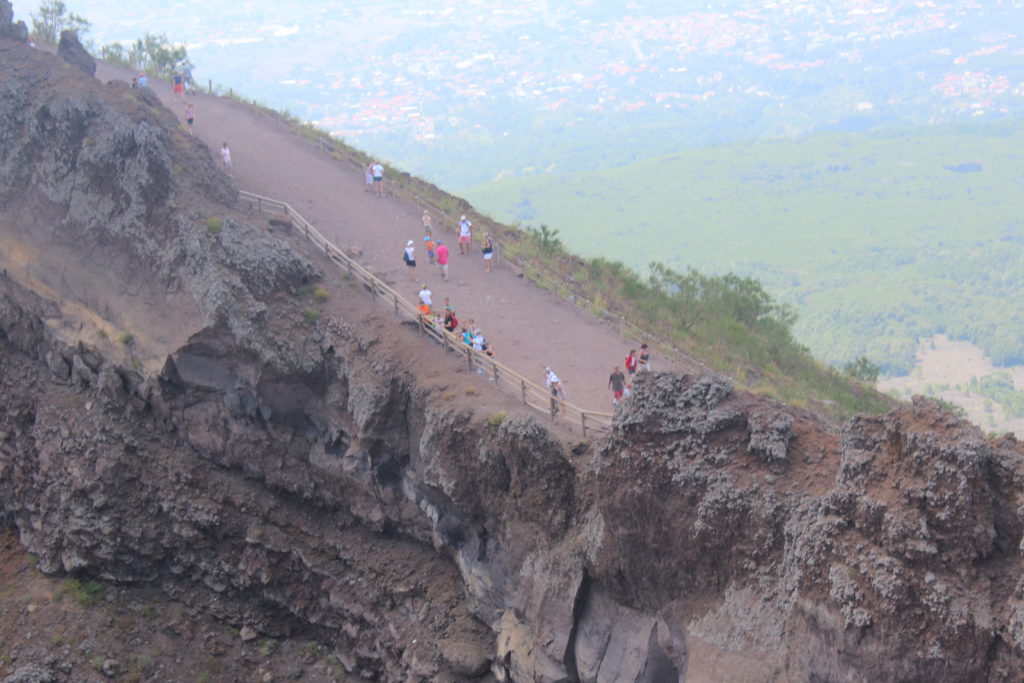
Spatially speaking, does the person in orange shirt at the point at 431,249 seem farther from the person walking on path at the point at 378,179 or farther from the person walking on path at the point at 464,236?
the person walking on path at the point at 378,179

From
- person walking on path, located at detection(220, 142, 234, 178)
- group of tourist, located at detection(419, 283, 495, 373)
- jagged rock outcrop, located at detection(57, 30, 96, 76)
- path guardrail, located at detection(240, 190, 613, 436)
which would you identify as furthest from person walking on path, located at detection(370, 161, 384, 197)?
jagged rock outcrop, located at detection(57, 30, 96, 76)

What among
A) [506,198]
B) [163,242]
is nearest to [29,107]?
[163,242]

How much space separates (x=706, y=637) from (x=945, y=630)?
4.07 m

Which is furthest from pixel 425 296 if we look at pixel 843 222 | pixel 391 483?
pixel 843 222

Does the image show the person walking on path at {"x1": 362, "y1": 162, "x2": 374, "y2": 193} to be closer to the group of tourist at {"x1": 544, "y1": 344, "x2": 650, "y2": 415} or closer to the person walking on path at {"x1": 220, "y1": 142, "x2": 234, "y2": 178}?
the person walking on path at {"x1": 220, "y1": 142, "x2": 234, "y2": 178}

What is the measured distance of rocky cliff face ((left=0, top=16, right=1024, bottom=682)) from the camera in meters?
14.6

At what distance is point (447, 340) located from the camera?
23719mm

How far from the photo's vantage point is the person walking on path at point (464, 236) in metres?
29.5

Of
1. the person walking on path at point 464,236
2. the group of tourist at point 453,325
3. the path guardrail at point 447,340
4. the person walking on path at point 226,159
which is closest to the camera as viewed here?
the path guardrail at point 447,340

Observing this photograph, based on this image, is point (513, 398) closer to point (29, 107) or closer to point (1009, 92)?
point (29, 107)

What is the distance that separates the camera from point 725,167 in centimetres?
13350

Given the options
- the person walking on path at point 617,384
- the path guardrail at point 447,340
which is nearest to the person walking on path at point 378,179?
the path guardrail at point 447,340

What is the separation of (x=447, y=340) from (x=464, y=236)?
22.1 ft

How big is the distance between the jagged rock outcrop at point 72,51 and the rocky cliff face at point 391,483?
3.35m
